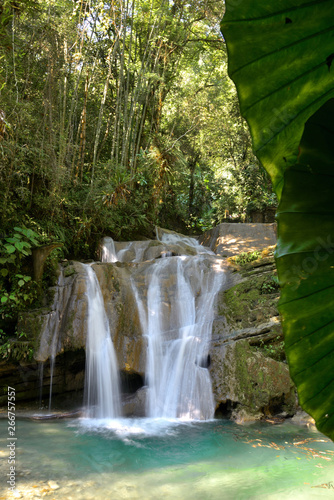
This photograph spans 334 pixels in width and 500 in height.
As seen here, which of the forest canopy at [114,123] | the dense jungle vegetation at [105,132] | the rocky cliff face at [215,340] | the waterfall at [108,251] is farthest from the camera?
the waterfall at [108,251]

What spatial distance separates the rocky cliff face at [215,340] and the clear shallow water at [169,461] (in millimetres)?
493

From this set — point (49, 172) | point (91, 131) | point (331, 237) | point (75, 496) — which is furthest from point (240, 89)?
point (91, 131)

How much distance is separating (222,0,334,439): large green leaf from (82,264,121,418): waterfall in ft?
19.5

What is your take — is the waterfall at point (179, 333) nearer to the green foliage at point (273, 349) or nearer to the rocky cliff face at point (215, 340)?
the rocky cliff face at point (215, 340)

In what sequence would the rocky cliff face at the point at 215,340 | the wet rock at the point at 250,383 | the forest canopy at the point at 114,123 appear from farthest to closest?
the forest canopy at the point at 114,123 < the rocky cliff face at the point at 215,340 < the wet rock at the point at 250,383

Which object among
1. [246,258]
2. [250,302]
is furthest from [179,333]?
[246,258]

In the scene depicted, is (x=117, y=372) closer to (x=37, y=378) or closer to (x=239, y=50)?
(x=37, y=378)

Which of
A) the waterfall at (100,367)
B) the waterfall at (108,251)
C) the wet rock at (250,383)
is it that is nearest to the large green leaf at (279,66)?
the wet rock at (250,383)

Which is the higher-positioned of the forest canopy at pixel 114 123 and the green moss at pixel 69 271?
the forest canopy at pixel 114 123

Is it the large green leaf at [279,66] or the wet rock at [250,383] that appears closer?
the large green leaf at [279,66]

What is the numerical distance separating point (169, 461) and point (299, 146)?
4.51 meters

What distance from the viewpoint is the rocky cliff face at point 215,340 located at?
574 centimetres

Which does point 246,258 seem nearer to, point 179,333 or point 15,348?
point 179,333

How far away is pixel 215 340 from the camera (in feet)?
21.2
